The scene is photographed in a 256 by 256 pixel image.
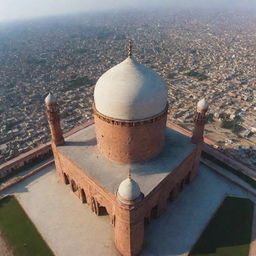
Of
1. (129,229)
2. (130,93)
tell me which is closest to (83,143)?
(130,93)

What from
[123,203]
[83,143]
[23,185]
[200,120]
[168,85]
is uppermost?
[200,120]

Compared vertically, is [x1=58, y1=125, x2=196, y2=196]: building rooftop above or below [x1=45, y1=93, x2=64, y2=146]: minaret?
below

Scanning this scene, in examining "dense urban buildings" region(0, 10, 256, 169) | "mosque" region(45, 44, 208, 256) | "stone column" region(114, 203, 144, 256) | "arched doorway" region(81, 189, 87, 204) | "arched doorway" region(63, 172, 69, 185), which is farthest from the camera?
"dense urban buildings" region(0, 10, 256, 169)

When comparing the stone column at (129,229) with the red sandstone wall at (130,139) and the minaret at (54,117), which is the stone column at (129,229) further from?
the minaret at (54,117)

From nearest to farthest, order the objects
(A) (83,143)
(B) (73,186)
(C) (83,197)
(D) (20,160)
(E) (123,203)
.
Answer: (E) (123,203)
(C) (83,197)
(A) (83,143)
(B) (73,186)
(D) (20,160)

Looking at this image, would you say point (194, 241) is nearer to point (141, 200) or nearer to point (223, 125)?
point (141, 200)

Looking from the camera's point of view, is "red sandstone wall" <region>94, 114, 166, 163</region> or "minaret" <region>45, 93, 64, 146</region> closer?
"red sandstone wall" <region>94, 114, 166, 163</region>

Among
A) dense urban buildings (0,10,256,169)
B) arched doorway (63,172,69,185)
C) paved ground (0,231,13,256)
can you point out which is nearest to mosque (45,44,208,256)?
arched doorway (63,172,69,185)

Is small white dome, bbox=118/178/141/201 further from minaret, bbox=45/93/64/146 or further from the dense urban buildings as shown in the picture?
the dense urban buildings

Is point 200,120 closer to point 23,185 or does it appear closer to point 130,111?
point 130,111
